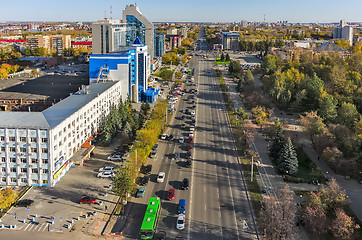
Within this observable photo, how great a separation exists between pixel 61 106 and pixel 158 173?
361 inches

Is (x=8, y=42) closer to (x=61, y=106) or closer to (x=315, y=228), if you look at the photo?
(x=61, y=106)

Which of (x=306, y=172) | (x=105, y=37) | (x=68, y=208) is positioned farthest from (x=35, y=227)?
(x=105, y=37)

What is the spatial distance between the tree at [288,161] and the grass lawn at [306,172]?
0.53 meters

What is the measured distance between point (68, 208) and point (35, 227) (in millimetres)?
2122

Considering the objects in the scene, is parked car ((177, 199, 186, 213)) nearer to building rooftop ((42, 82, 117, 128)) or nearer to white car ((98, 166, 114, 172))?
white car ((98, 166, 114, 172))

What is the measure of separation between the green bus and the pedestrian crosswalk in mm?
4901

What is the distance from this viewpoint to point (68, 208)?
18312mm

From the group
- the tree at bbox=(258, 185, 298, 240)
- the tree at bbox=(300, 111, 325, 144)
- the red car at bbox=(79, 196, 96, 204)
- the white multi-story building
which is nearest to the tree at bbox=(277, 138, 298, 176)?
the tree at bbox=(300, 111, 325, 144)

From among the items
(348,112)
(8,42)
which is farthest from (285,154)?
(8,42)

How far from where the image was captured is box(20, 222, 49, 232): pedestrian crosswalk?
16344 millimetres

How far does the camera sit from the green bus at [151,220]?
15.5 m

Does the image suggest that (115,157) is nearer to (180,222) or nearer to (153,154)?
(153,154)

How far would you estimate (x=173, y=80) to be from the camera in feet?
199

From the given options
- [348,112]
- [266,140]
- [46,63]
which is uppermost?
[46,63]
